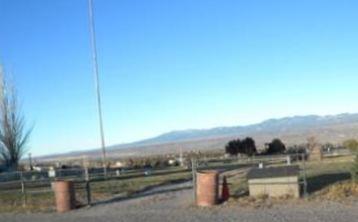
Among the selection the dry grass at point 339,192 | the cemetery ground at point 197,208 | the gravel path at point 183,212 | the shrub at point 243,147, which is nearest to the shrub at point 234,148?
the shrub at point 243,147

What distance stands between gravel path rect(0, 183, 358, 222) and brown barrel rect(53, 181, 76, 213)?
483 mm

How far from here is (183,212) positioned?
68.0 feet

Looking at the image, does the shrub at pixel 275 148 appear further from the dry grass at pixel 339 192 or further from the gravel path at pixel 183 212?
the dry grass at pixel 339 192

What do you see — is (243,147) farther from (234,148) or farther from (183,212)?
(183,212)

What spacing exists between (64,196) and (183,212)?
458 cm

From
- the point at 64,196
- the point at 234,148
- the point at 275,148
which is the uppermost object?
the point at 234,148

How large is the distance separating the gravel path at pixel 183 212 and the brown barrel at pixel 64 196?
48cm

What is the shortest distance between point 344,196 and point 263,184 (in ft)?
7.98

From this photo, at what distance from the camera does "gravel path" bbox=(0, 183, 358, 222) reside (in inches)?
717

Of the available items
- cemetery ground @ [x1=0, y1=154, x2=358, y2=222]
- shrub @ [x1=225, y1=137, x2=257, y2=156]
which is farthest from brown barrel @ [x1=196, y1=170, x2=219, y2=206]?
shrub @ [x1=225, y1=137, x2=257, y2=156]

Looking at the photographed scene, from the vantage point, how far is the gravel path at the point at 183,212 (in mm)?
18203

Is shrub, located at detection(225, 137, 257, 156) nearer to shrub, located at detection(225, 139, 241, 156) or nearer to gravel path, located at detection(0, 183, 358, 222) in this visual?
shrub, located at detection(225, 139, 241, 156)

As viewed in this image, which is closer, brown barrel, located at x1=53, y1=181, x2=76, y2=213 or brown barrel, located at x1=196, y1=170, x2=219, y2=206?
brown barrel, located at x1=196, y1=170, x2=219, y2=206

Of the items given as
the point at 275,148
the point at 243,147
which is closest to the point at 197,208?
the point at 275,148
